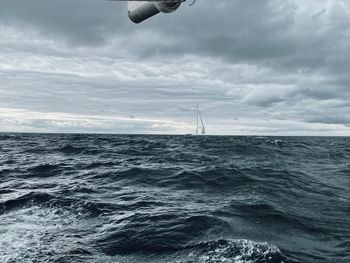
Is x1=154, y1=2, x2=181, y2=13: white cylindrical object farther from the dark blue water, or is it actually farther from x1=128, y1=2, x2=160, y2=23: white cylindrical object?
the dark blue water

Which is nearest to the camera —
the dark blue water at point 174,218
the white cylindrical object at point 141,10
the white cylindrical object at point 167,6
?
the white cylindrical object at point 167,6

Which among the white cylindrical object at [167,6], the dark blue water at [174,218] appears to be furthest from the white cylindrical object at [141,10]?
the dark blue water at [174,218]

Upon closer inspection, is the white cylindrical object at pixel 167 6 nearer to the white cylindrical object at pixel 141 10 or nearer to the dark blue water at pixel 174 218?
the white cylindrical object at pixel 141 10

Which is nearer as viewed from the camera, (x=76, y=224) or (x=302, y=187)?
(x=76, y=224)

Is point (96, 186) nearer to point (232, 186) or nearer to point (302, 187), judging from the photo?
point (232, 186)

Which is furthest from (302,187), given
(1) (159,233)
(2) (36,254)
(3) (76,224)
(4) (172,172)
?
(2) (36,254)

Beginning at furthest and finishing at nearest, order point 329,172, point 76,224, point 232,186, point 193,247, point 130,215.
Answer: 1. point 329,172
2. point 232,186
3. point 130,215
4. point 76,224
5. point 193,247

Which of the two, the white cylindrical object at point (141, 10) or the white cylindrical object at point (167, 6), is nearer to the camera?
the white cylindrical object at point (167, 6)

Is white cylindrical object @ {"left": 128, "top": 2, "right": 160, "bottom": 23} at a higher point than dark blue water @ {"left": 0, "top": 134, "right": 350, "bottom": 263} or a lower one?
higher

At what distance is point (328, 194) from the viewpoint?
18.0m

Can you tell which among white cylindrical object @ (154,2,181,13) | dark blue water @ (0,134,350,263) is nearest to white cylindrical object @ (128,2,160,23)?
white cylindrical object @ (154,2,181,13)

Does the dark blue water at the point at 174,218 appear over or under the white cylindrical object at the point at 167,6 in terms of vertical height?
under

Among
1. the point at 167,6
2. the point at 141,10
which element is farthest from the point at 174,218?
the point at 167,6

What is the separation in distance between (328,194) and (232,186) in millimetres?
5338
